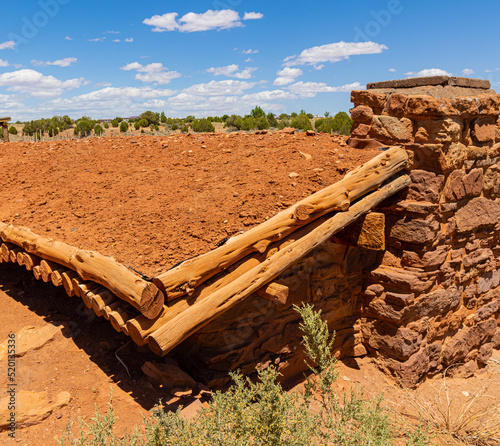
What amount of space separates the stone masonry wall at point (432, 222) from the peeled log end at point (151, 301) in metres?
2.67

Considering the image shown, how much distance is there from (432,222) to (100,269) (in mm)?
3225

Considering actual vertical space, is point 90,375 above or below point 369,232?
below

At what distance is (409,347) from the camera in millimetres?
4316

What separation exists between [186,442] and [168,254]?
4.17 ft

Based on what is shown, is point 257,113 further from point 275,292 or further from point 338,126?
point 275,292

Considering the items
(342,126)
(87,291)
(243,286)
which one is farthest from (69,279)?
(342,126)

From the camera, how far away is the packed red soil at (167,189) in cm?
328

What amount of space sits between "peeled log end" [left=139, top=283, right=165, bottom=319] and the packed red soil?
0.19 metres

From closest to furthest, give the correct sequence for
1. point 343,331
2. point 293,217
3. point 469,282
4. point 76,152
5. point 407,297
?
point 293,217 → point 407,297 → point 343,331 → point 469,282 → point 76,152

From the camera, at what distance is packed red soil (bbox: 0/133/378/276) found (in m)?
3.28

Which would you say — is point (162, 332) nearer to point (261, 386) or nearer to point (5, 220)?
point (261, 386)

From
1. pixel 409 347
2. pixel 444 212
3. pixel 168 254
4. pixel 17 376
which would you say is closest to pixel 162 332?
pixel 168 254

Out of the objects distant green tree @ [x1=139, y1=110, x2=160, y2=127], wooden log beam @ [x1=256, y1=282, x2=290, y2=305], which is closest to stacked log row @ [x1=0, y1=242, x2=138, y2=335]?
wooden log beam @ [x1=256, y1=282, x2=290, y2=305]

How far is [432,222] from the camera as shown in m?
4.09
